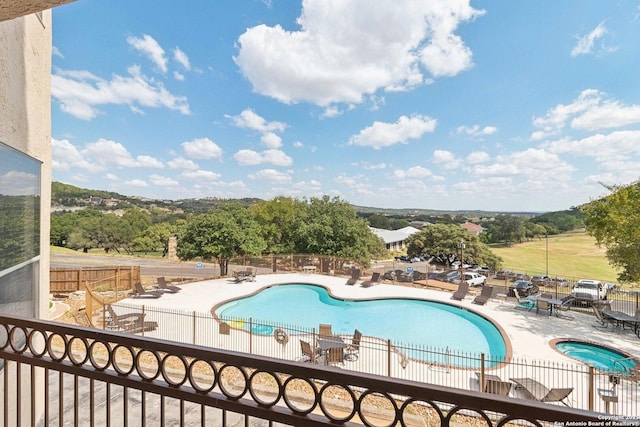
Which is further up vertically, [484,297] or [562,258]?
[484,297]

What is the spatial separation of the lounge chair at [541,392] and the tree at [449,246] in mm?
27392

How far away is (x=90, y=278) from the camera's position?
14148mm

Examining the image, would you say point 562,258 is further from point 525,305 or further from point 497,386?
point 497,386

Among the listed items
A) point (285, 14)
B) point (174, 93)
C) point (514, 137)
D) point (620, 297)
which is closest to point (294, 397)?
point (620, 297)

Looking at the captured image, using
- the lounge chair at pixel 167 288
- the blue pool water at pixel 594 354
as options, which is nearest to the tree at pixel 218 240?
the lounge chair at pixel 167 288

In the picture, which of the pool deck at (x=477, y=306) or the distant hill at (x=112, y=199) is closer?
the pool deck at (x=477, y=306)

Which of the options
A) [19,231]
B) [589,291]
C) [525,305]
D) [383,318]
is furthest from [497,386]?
[589,291]

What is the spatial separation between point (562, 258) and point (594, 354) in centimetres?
4403

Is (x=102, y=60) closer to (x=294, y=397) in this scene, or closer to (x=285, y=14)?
(x=285, y=14)

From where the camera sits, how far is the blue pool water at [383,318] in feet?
34.2

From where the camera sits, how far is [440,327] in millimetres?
11664

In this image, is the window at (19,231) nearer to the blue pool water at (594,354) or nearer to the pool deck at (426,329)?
the pool deck at (426,329)

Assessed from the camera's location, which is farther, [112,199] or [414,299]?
[112,199]

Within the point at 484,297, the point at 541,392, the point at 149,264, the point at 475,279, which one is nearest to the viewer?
the point at 541,392
